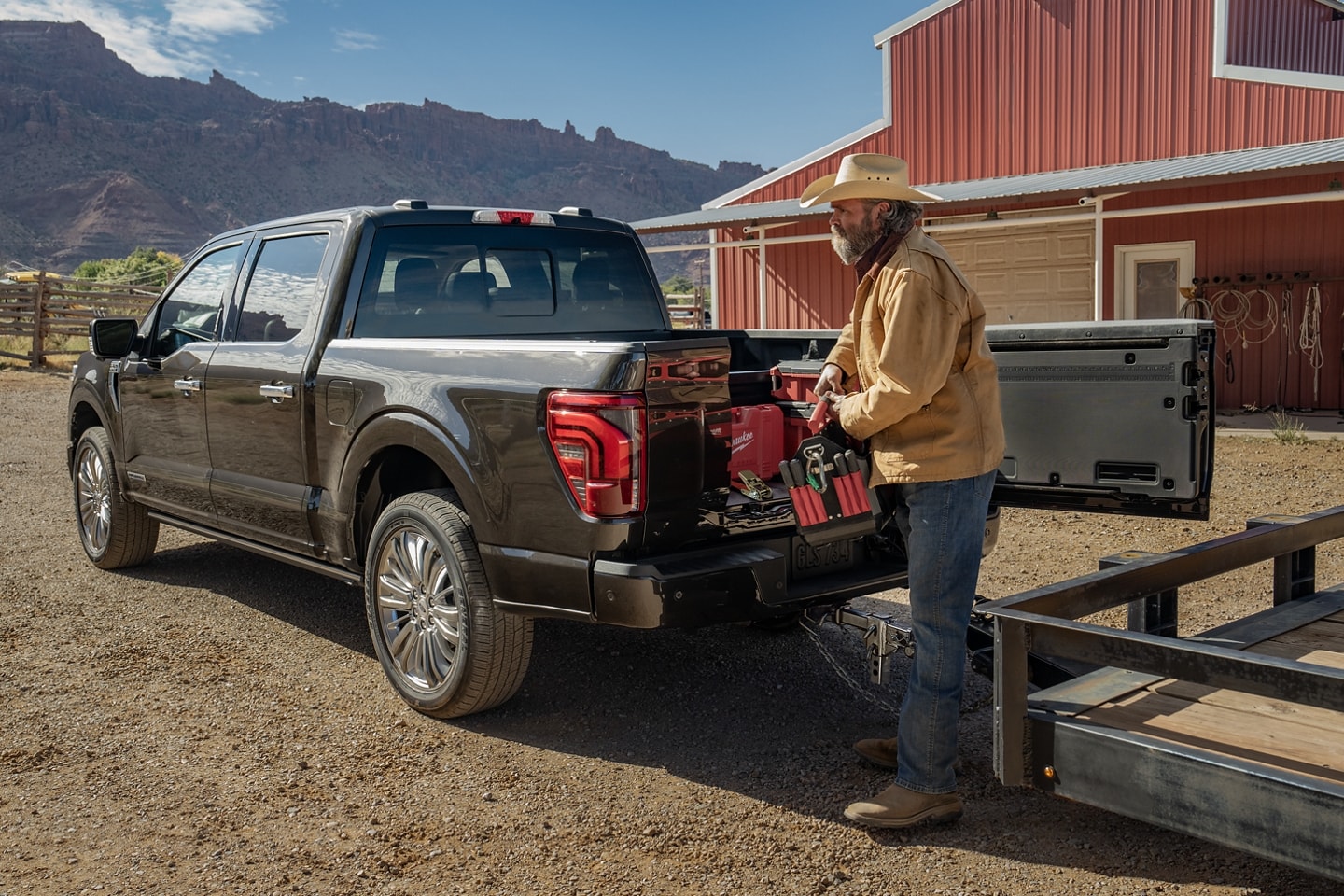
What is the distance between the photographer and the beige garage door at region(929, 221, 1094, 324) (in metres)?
16.9

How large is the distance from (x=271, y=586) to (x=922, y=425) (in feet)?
14.6

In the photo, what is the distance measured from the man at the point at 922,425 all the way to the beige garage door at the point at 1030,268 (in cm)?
1370

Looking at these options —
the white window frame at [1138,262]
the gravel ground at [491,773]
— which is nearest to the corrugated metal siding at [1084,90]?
the white window frame at [1138,262]

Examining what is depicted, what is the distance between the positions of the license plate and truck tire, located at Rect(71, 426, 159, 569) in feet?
13.8

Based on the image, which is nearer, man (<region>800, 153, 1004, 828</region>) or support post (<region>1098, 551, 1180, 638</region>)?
man (<region>800, 153, 1004, 828</region>)

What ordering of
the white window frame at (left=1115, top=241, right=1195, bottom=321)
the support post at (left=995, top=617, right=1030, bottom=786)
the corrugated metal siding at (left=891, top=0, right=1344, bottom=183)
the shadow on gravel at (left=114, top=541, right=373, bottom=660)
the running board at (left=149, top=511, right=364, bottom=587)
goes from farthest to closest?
1. the white window frame at (left=1115, top=241, right=1195, bottom=321)
2. the corrugated metal siding at (left=891, top=0, right=1344, bottom=183)
3. the shadow on gravel at (left=114, top=541, right=373, bottom=660)
4. the running board at (left=149, top=511, right=364, bottom=587)
5. the support post at (left=995, top=617, right=1030, bottom=786)

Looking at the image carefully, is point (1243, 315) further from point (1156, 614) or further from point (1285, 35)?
point (1156, 614)

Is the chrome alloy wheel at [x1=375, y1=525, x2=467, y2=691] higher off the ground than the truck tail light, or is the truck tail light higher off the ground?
the truck tail light

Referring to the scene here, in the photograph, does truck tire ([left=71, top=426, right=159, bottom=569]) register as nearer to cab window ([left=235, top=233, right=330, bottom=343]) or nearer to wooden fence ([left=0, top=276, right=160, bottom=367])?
cab window ([left=235, top=233, right=330, bottom=343])

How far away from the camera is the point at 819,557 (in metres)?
4.19

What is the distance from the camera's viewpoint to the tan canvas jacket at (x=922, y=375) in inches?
129

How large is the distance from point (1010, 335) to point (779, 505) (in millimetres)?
955

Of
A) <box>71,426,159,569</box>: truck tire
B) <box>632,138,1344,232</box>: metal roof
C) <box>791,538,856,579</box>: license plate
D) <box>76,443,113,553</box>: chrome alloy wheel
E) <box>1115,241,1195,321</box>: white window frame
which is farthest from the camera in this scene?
<box>1115,241,1195,321</box>: white window frame

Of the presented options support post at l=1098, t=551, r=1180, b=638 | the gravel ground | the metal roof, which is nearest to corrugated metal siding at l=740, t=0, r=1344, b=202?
the metal roof
